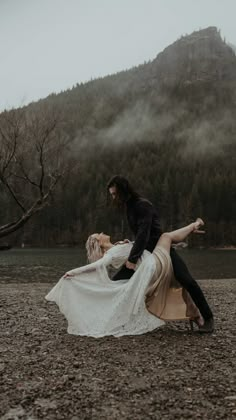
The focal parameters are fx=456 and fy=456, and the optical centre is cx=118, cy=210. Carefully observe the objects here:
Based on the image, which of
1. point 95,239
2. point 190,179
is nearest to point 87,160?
point 190,179

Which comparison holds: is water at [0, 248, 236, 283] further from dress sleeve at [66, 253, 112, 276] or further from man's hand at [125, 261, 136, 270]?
man's hand at [125, 261, 136, 270]

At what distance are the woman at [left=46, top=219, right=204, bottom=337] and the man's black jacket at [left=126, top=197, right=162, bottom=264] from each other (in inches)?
6.4

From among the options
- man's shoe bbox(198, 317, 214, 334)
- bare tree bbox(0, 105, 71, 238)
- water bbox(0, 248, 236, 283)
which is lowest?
water bbox(0, 248, 236, 283)

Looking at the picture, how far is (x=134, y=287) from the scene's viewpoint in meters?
7.95

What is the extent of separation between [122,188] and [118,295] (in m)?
1.91

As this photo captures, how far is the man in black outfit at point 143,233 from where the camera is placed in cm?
796

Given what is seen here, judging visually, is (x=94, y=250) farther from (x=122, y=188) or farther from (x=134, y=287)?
(x=122, y=188)

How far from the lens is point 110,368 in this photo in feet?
20.7

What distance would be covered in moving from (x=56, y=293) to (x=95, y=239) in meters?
1.32

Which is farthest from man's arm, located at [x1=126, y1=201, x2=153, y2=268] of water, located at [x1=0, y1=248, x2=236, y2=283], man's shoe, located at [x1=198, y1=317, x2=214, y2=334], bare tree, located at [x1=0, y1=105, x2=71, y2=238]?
water, located at [x1=0, y1=248, x2=236, y2=283]

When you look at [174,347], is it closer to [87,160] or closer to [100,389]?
[100,389]

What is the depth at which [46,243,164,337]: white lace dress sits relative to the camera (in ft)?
26.0

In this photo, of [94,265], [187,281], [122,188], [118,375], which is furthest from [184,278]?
[118,375]

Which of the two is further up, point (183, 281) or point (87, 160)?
point (87, 160)
